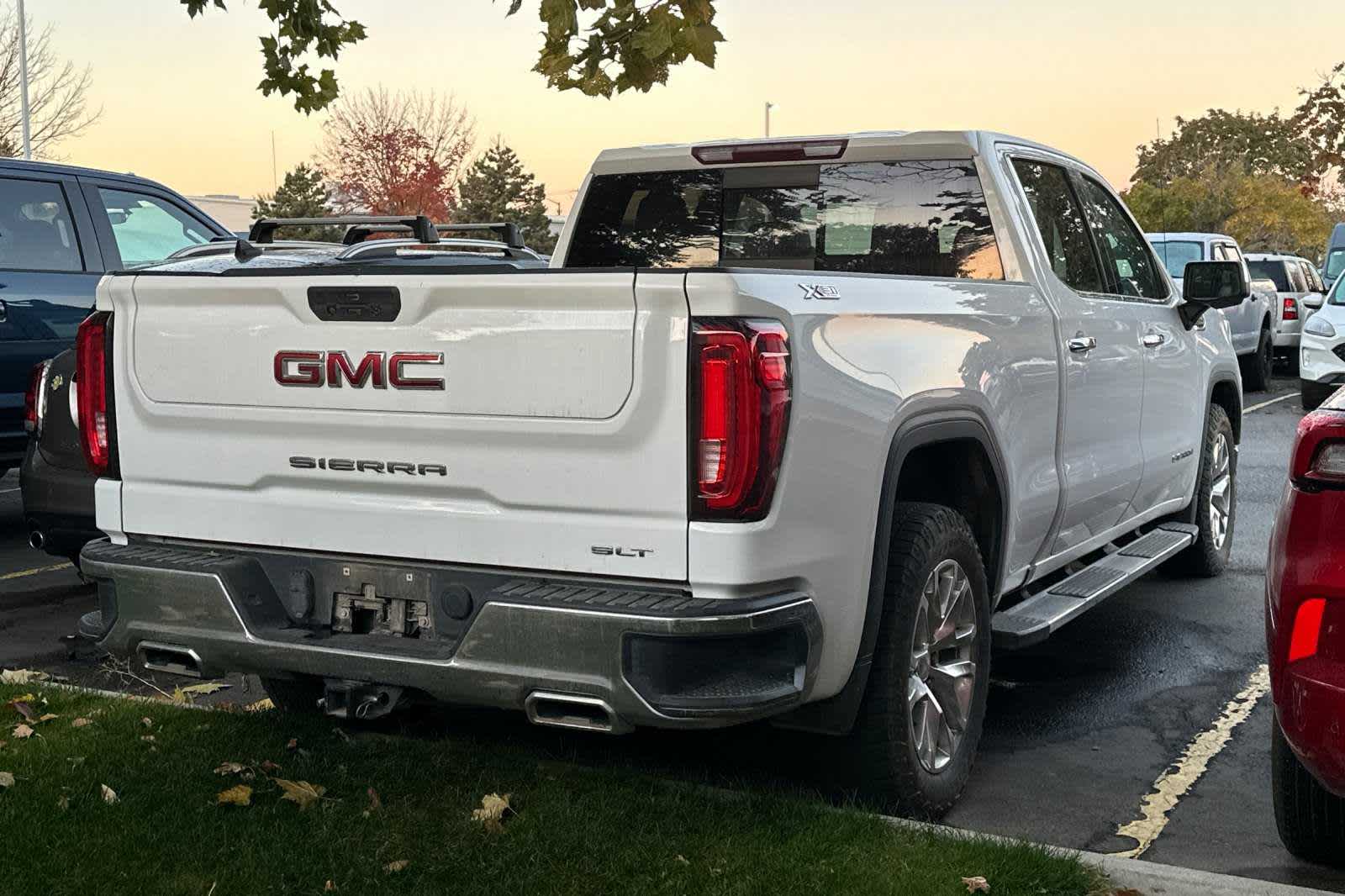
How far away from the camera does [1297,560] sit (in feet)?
11.6

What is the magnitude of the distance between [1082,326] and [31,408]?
4.54m

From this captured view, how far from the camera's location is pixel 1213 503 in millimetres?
7965

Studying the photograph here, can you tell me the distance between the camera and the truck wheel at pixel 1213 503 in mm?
7688

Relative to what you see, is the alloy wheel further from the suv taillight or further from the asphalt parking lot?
the suv taillight

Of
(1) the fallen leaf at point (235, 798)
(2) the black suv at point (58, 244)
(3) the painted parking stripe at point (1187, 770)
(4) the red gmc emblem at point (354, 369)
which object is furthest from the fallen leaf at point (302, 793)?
(2) the black suv at point (58, 244)

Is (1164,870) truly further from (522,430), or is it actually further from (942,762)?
(522,430)

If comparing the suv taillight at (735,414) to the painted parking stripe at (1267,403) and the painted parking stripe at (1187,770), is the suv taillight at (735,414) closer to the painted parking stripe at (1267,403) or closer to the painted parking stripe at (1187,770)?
the painted parking stripe at (1187,770)

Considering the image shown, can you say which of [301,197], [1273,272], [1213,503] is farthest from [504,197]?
[1213,503]

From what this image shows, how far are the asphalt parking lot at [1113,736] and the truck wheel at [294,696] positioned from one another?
0.36 meters

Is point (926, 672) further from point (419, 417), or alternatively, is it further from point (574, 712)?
point (419, 417)

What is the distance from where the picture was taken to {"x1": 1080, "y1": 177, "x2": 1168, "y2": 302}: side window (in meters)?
6.36

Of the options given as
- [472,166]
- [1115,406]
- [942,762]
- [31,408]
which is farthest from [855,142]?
[472,166]

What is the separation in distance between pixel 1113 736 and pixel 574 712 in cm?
244

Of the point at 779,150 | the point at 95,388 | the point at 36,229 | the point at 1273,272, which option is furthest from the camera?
the point at 1273,272
